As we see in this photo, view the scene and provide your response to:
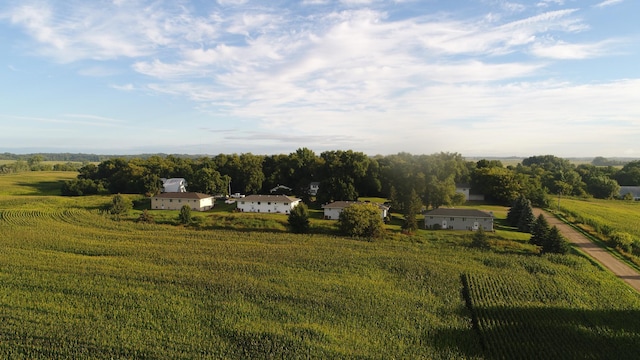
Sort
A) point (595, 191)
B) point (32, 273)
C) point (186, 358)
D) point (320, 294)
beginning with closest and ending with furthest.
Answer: point (186, 358) < point (320, 294) < point (32, 273) < point (595, 191)

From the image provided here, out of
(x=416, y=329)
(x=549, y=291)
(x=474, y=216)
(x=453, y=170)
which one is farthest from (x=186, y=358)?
(x=453, y=170)

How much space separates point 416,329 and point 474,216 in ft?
80.3

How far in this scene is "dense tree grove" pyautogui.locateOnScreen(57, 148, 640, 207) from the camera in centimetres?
4747

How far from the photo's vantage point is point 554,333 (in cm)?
1736

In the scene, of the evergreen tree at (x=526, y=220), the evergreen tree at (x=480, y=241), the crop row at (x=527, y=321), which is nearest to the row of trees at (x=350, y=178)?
the evergreen tree at (x=526, y=220)

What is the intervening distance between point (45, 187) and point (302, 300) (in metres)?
77.7

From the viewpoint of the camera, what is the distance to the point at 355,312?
19594 mm

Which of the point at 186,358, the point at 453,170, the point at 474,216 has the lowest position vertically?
the point at 186,358

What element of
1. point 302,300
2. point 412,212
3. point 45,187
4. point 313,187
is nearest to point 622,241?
point 412,212

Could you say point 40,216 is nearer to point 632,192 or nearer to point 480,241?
point 480,241

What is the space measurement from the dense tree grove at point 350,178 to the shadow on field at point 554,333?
22.5 meters

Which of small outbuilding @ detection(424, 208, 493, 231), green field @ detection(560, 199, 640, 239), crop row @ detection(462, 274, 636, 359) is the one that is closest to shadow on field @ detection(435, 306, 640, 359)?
crop row @ detection(462, 274, 636, 359)

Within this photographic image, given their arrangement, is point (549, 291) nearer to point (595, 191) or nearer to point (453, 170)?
point (453, 170)

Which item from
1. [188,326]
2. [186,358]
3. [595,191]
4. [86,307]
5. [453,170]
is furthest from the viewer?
[595,191]
